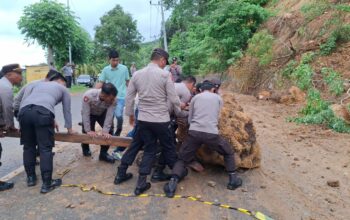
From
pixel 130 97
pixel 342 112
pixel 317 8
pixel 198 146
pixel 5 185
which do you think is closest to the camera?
pixel 130 97

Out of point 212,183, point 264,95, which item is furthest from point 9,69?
point 264,95

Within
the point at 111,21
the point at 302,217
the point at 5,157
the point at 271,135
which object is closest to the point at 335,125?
A: the point at 271,135

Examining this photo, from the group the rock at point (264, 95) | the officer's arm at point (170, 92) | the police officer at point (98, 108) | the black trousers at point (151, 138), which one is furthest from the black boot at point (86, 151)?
the rock at point (264, 95)

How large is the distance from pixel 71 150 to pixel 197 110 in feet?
10.1

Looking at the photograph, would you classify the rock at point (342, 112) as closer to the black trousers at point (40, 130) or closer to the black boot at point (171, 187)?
the black boot at point (171, 187)

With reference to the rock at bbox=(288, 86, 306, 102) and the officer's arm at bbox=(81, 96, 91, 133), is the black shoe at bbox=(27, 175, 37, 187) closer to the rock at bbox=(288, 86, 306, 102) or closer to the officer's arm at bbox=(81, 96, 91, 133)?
the officer's arm at bbox=(81, 96, 91, 133)

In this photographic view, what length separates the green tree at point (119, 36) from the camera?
49719mm

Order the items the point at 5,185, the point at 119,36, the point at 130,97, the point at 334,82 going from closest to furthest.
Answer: the point at 130,97 → the point at 5,185 → the point at 334,82 → the point at 119,36

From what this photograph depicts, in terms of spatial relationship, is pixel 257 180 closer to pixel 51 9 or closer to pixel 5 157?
pixel 5 157

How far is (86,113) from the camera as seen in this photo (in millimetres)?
5871

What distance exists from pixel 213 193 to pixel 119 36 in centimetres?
4693

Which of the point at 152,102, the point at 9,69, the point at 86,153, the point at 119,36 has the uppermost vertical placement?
the point at 119,36

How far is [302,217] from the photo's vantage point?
4562 mm

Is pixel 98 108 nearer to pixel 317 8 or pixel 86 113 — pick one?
pixel 86 113
